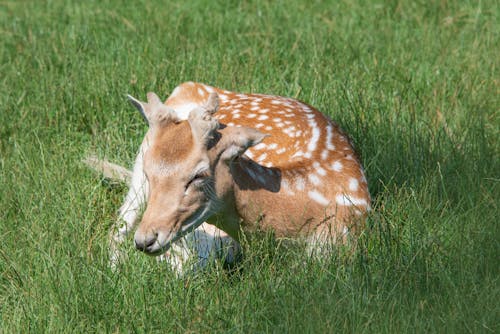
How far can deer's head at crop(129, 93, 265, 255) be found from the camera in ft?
14.2

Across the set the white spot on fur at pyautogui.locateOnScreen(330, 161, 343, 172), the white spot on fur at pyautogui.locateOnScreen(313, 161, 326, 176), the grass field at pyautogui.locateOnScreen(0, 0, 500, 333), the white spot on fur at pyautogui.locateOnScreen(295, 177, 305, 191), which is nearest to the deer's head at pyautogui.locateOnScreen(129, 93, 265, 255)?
the grass field at pyautogui.locateOnScreen(0, 0, 500, 333)

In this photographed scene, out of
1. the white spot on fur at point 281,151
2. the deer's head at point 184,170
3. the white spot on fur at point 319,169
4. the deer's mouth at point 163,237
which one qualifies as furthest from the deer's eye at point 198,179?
the white spot on fur at point 281,151

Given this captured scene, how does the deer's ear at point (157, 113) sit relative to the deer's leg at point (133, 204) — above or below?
above

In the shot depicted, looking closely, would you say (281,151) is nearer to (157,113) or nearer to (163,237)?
(157,113)

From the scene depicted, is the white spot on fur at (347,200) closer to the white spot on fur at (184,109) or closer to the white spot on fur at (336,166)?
the white spot on fur at (336,166)

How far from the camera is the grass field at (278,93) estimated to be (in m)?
4.19

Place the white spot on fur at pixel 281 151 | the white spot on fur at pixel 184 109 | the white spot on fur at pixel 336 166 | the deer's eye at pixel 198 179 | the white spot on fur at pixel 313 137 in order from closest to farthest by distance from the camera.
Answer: the deer's eye at pixel 198 179
the white spot on fur at pixel 336 166
the white spot on fur at pixel 313 137
the white spot on fur at pixel 281 151
the white spot on fur at pixel 184 109

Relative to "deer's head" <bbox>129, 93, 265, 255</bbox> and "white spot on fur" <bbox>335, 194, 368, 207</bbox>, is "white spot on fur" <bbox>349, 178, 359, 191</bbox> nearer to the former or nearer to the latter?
"white spot on fur" <bbox>335, 194, 368, 207</bbox>

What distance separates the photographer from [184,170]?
439cm

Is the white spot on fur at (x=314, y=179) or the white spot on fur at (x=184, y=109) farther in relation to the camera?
the white spot on fur at (x=184, y=109)

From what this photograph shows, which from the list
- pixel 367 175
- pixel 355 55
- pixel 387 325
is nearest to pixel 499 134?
pixel 367 175

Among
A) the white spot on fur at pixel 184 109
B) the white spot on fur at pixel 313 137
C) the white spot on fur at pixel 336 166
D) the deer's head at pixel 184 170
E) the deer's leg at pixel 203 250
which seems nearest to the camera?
the deer's head at pixel 184 170

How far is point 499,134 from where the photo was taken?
611 cm

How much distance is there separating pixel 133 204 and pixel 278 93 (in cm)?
169
